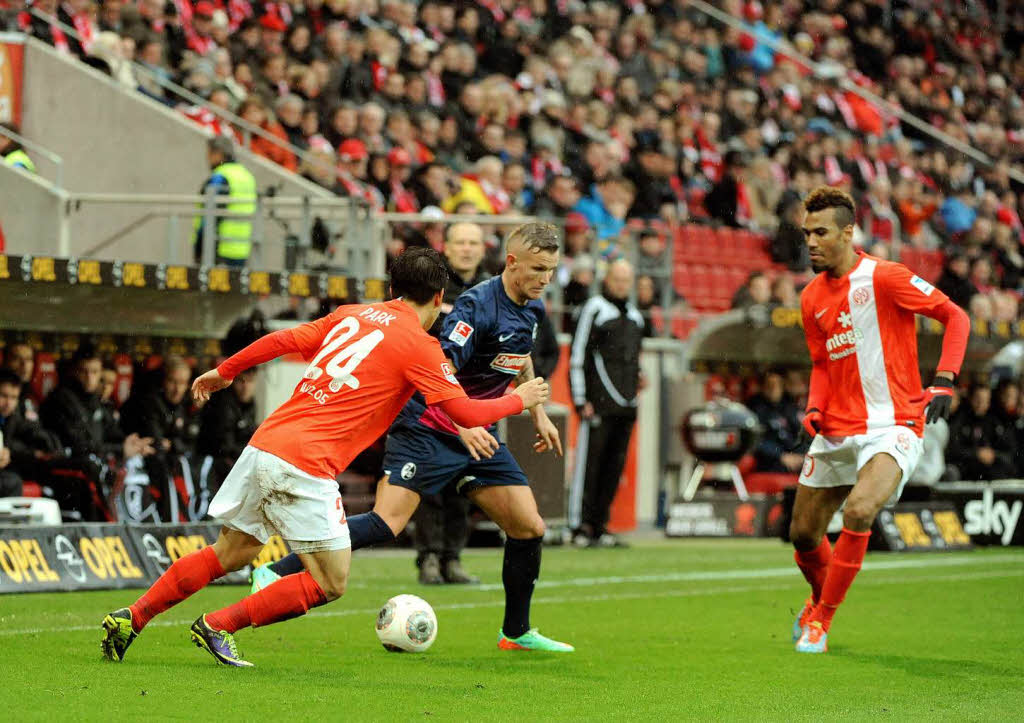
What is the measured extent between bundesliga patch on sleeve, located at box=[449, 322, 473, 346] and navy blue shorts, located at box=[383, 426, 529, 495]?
1.63ft

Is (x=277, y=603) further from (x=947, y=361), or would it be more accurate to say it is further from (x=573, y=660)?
(x=947, y=361)

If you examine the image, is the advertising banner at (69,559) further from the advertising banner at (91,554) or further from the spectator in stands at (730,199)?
the spectator in stands at (730,199)

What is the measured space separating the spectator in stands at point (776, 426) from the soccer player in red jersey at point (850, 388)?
9248 mm

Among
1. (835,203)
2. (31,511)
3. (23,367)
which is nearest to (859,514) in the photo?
(835,203)

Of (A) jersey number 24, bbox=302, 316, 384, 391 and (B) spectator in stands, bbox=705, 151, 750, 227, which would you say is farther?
(B) spectator in stands, bbox=705, 151, 750, 227

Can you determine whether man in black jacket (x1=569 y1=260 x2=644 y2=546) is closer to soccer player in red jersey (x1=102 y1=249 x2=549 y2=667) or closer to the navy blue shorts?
the navy blue shorts

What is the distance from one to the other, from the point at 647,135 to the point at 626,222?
2.98 meters

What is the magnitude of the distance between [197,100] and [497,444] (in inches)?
372

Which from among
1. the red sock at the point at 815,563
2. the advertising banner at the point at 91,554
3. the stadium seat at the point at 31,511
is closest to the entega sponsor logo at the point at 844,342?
the red sock at the point at 815,563

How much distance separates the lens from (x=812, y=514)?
28.8 ft

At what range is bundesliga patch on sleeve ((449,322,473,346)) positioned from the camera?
27.7ft

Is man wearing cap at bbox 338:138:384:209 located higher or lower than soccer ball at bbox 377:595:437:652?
higher

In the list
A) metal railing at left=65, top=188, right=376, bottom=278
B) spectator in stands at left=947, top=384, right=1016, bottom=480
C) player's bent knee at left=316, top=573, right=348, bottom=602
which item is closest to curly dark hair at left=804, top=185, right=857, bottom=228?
player's bent knee at left=316, top=573, right=348, bottom=602

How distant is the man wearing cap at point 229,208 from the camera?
576 inches
